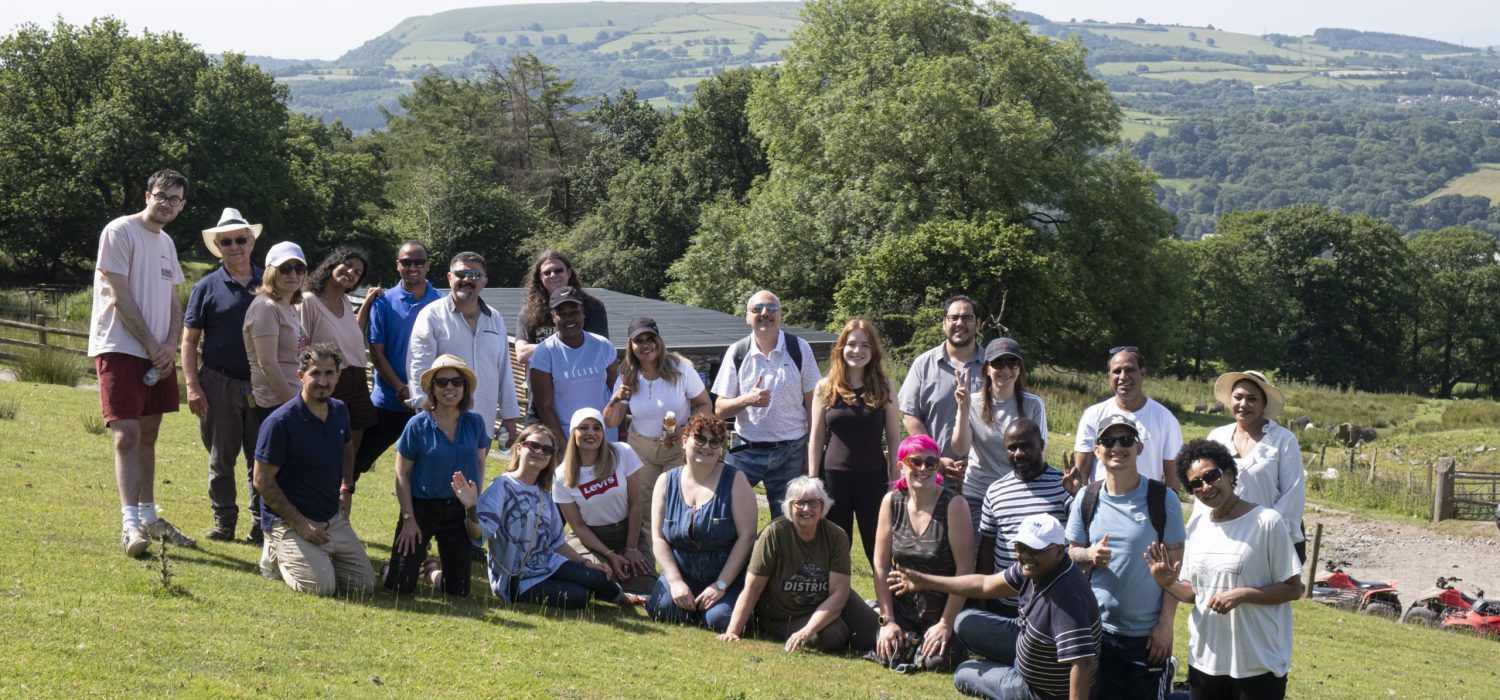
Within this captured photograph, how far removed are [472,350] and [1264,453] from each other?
4.94 m

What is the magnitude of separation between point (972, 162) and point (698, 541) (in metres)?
36.4

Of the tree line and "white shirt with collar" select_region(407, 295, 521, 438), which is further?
the tree line

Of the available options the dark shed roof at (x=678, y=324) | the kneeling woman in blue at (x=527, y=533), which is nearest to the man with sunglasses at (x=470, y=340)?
the kneeling woman in blue at (x=527, y=533)

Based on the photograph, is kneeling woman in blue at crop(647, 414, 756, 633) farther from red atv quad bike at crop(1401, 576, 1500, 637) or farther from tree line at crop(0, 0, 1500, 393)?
tree line at crop(0, 0, 1500, 393)

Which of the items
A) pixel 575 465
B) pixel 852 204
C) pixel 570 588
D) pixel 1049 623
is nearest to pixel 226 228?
pixel 575 465

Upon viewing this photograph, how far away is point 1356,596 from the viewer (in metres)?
16.6

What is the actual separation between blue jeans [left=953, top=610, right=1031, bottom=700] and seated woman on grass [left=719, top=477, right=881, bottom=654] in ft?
2.24

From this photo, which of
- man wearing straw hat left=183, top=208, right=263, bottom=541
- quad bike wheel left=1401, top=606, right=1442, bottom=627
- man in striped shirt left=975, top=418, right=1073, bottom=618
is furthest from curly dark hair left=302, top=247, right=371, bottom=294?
quad bike wheel left=1401, top=606, right=1442, bottom=627

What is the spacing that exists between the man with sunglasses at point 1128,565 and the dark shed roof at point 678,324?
11346 mm

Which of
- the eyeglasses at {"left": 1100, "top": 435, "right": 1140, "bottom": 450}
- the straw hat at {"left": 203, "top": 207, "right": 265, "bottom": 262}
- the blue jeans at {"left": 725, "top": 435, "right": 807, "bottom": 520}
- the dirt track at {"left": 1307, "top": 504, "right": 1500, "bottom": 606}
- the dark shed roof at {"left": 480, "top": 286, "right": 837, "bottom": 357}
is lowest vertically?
the dirt track at {"left": 1307, "top": 504, "right": 1500, "bottom": 606}

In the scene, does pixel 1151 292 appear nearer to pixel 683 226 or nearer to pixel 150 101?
pixel 683 226

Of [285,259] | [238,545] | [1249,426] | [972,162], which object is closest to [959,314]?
[1249,426]

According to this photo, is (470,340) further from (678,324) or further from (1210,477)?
(678,324)

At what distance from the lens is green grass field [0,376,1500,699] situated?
6023 millimetres
